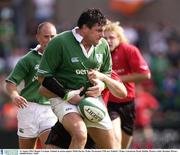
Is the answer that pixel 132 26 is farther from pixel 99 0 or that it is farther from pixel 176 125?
pixel 176 125

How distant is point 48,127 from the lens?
948 centimetres

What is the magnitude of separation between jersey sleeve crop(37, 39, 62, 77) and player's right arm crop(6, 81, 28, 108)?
73 cm

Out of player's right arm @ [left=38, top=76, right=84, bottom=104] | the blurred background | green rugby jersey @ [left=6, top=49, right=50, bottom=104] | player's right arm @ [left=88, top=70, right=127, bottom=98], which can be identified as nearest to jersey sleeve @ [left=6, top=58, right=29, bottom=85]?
green rugby jersey @ [left=6, top=49, right=50, bottom=104]

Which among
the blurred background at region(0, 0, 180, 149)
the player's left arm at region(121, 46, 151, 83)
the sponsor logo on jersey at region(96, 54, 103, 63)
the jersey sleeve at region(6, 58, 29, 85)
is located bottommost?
the blurred background at region(0, 0, 180, 149)

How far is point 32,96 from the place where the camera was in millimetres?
9594

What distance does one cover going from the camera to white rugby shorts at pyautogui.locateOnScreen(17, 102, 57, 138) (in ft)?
31.3

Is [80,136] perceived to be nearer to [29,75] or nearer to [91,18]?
[91,18]

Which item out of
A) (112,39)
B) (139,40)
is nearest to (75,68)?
(112,39)

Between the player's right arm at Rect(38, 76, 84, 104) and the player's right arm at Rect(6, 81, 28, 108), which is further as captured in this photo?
the player's right arm at Rect(6, 81, 28, 108)

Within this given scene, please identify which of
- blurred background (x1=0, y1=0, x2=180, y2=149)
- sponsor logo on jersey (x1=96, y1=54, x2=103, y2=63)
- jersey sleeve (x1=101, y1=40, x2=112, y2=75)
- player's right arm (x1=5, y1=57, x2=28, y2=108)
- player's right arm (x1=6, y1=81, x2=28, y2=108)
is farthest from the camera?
blurred background (x1=0, y1=0, x2=180, y2=149)

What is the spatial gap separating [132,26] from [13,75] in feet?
38.5

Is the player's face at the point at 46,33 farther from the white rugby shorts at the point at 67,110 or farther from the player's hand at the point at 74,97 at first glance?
the player's hand at the point at 74,97

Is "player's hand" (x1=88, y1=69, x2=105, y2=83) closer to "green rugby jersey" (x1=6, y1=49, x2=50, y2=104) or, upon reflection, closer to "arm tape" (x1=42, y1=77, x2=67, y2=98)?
"arm tape" (x1=42, y1=77, x2=67, y2=98)

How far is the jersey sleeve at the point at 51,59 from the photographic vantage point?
821cm
